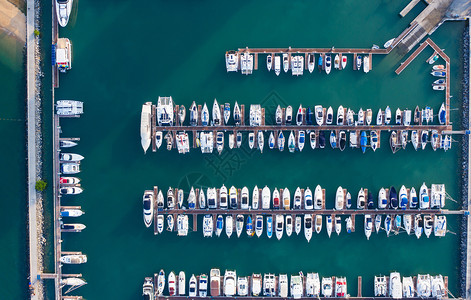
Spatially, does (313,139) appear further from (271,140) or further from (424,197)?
(424,197)

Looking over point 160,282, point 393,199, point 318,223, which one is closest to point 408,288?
point 393,199

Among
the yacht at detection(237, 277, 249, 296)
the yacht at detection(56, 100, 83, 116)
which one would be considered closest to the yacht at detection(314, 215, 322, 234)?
the yacht at detection(237, 277, 249, 296)

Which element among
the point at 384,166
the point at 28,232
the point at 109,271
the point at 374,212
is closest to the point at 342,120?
the point at 384,166

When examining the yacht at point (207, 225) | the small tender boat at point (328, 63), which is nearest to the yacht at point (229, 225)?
the yacht at point (207, 225)

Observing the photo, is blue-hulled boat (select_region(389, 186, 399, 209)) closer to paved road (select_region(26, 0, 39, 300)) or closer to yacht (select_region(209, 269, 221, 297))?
yacht (select_region(209, 269, 221, 297))

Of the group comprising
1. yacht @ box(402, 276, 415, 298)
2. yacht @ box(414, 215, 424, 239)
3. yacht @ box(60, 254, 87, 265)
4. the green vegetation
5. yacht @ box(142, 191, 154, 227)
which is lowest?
yacht @ box(402, 276, 415, 298)

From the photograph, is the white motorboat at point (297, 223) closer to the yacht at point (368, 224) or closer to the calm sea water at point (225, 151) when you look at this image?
the calm sea water at point (225, 151)
